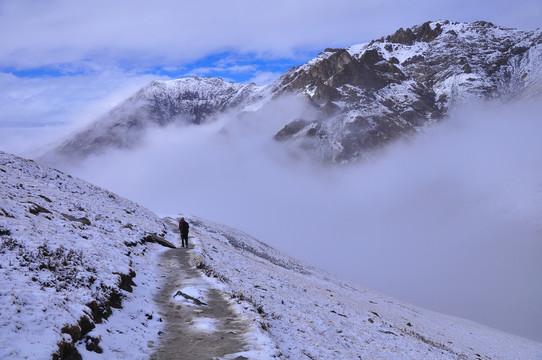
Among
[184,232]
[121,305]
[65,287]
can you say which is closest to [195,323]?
[121,305]

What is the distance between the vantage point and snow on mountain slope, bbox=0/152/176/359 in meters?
8.16

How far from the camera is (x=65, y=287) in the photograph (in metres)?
10.8

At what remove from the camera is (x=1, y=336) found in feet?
24.7

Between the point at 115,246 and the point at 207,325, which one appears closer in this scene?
the point at 207,325

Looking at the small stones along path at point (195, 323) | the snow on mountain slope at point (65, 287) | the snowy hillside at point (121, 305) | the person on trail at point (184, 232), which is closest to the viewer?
the snow on mountain slope at point (65, 287)

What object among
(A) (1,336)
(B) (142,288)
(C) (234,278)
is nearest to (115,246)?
(B) (142,288)

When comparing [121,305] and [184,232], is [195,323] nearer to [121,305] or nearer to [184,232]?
[121,305]

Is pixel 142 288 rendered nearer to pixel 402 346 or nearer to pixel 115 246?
pixel 115 246

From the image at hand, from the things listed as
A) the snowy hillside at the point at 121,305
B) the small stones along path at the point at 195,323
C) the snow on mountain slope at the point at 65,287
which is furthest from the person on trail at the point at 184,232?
the small stones along path at the point at 195,323

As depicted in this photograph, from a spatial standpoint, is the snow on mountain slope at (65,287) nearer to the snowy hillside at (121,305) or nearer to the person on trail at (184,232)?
the snowy hillside at (121,305)

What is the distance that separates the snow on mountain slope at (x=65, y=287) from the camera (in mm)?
8156

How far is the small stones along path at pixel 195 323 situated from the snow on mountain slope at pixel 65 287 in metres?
0.53

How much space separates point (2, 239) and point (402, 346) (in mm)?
18336

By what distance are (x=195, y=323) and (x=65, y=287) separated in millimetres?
4321
